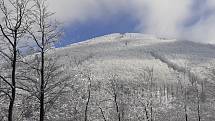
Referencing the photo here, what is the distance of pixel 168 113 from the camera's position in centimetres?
17725

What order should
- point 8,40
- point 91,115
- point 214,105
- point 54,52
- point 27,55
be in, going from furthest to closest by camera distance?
1. point 214,105
2. point 91,115
3. point 54,52
4. point 27,55
5. point 8,40

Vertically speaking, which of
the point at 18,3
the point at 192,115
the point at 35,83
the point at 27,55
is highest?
the point at 18,3

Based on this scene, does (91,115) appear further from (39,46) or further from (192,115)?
(39,46)

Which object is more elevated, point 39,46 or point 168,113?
point 39,46

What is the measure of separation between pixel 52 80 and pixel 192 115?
157m

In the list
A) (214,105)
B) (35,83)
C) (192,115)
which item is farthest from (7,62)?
(214,105)

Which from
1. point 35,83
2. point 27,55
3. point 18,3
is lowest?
point 35,83

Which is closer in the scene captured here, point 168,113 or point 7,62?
point 7,62

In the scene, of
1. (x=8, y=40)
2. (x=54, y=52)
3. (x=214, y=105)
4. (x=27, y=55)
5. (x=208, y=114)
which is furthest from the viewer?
(x=214, y=105)

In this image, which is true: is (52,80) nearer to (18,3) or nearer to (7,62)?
(7,62)

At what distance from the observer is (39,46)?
21969 millimetres

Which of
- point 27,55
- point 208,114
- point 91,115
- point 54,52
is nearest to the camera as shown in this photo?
point 27,55

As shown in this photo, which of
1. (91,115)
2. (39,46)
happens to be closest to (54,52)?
(39,46)

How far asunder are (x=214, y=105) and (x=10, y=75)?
189202 mm
